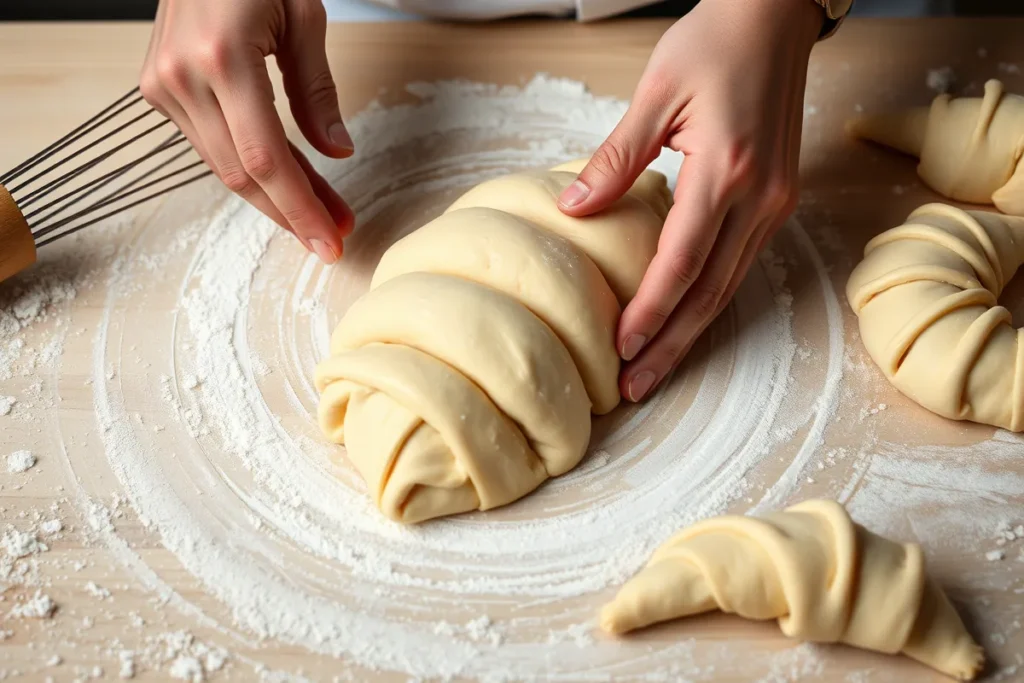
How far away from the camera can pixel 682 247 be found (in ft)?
4.83

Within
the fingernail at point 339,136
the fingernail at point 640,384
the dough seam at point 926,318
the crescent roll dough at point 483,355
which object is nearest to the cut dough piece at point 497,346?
the crescent roll dough at point 483,355

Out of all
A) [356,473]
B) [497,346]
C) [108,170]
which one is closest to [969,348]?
[497,346]

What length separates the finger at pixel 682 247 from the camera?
1.48 metres

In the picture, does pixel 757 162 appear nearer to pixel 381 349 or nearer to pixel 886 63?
pixel 381 349

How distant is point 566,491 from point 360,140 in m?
1.06

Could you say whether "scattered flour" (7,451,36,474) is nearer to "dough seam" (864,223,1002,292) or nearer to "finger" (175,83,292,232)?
"finger" (175,83,292,232)

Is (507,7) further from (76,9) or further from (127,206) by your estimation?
(76,9)

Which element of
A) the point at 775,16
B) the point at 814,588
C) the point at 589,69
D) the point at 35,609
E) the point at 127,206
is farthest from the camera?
the point at 589,69

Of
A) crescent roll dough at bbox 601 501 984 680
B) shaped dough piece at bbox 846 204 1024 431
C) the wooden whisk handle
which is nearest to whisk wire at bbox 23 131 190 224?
the wooden whisk handle

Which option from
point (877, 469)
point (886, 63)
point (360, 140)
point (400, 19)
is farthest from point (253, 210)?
point (886, 63)

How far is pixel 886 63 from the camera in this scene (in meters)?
2.15

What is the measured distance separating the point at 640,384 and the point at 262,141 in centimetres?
83

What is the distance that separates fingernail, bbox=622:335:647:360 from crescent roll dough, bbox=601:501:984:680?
355 millimetres

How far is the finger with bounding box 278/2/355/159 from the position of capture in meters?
1.79
